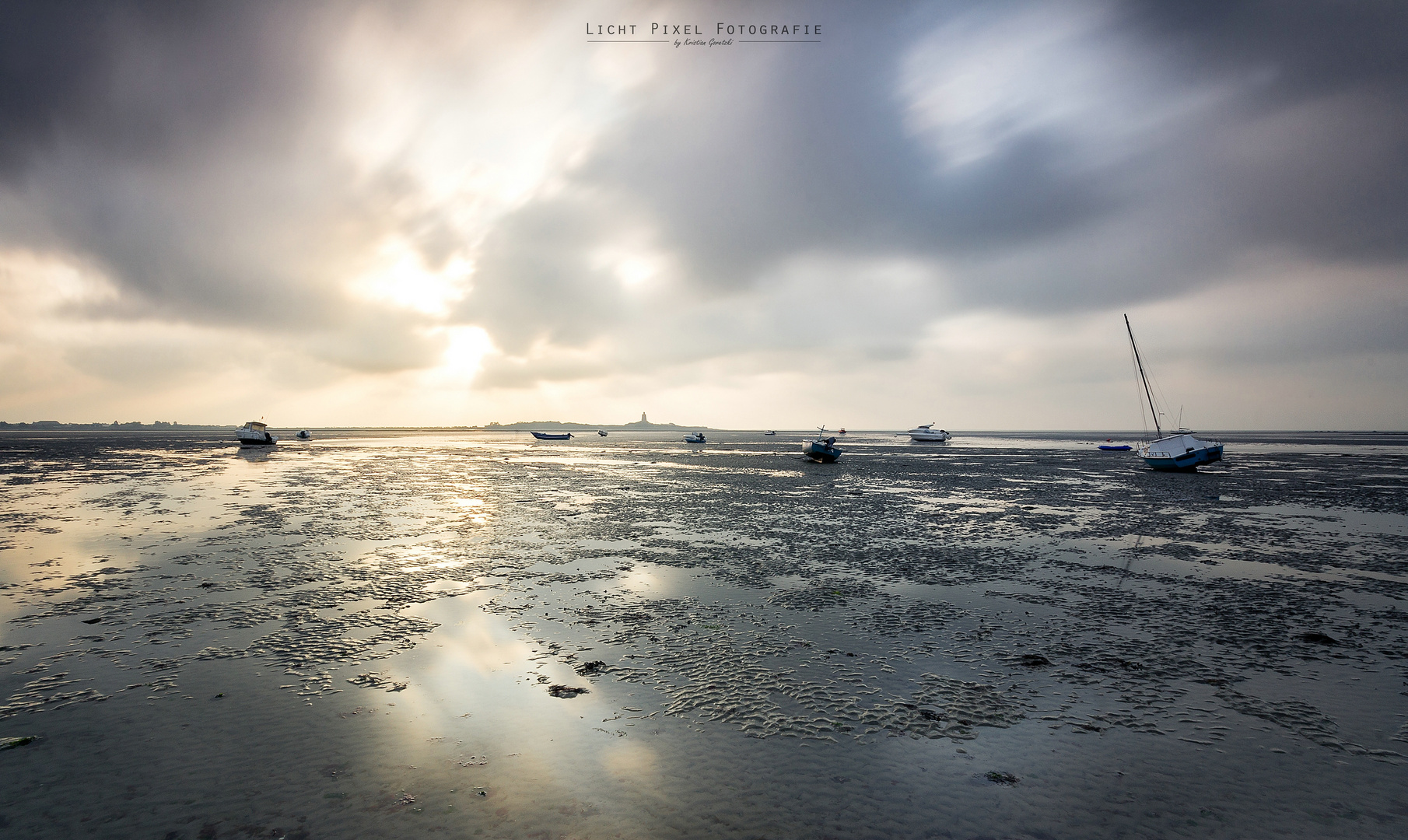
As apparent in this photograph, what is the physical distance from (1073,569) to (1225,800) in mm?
10930

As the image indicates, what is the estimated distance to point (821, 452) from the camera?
60250 mm

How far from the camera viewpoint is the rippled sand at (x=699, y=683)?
564 centimetres

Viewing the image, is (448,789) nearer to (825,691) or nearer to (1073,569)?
(825,691)

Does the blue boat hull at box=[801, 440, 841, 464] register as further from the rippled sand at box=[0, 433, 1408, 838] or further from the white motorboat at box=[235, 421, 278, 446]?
the white motorboat at box=[235, 421, 278, 446]

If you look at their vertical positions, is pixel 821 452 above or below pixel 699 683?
above

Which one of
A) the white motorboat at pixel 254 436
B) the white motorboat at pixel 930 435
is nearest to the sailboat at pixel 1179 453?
the white motorboat at pixel 930 435

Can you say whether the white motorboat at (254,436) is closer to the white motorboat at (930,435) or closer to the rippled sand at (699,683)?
the rippled sand at (699,683)

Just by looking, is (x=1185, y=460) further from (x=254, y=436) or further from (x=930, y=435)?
(x=254, y=436)

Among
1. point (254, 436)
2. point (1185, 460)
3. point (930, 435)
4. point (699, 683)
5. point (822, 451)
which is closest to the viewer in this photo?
point (699, 683)

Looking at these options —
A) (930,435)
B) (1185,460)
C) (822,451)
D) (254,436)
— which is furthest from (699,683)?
(930,435)

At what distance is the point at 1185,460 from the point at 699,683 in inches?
2312

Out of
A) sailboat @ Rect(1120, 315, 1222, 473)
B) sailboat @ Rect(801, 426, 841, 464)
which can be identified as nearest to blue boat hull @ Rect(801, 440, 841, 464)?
sailboat @ Rect(801, 426, 841, 464)

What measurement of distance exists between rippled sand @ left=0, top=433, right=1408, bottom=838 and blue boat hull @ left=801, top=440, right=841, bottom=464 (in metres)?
39.2

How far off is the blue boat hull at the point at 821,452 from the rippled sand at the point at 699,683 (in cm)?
3923
